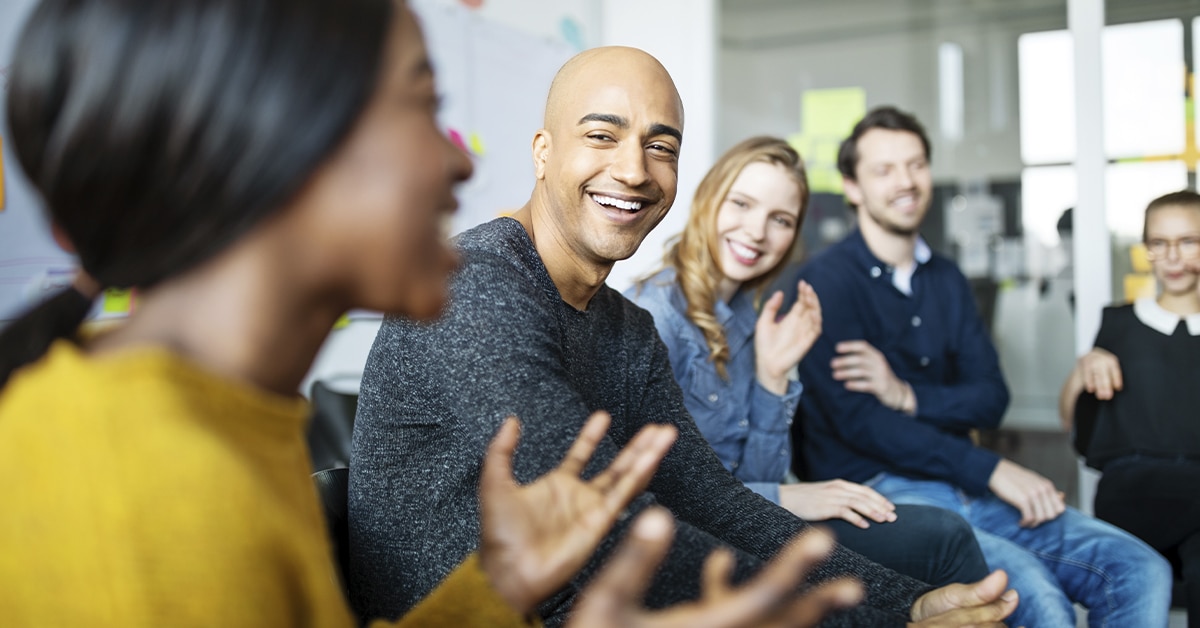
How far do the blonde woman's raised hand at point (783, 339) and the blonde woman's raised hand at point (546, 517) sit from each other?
4.56ft

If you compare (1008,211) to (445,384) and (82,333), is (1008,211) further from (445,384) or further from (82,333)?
(82,333)

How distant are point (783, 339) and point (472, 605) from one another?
1500 mm

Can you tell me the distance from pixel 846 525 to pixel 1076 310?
7.69 feet

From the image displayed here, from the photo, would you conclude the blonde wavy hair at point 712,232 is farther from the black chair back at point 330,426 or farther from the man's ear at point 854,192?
the black chair back at point 330,426

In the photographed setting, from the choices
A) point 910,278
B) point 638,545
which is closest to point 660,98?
point 638,545

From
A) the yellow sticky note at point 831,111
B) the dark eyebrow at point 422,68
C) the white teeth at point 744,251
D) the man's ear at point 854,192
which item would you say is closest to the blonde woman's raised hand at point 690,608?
the dark eyebrow at point 422,68

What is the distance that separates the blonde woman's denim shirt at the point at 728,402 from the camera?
6.97ft

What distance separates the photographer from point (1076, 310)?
385cm

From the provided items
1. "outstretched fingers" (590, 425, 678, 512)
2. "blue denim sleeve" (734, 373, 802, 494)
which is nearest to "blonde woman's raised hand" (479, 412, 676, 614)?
"outstretched fingers" (590, 425, 678, 512)

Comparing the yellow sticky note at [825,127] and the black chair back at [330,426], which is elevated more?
the yellow sticky note at [825,127]

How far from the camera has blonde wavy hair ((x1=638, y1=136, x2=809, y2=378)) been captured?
7.32 ft

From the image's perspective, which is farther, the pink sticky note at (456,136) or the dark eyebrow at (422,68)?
the pink sticky note at (456,136)

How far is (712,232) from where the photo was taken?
Result: 7.70ft

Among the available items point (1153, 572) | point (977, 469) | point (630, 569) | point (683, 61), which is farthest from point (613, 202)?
point (683, 61)
